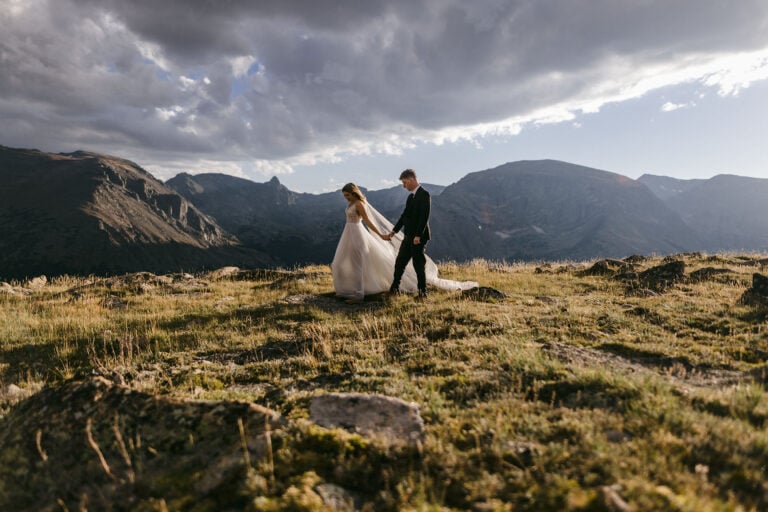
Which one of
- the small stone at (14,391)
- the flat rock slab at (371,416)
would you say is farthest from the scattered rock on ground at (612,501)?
the small stone at (14,391)

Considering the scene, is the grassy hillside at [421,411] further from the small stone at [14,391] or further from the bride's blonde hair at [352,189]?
the bride's blonde hair at [352,189]

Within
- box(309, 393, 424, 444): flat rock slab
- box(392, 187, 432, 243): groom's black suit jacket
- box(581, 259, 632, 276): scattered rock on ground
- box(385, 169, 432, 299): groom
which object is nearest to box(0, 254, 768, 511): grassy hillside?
box(309, 393, 424, 444): flat rock slab

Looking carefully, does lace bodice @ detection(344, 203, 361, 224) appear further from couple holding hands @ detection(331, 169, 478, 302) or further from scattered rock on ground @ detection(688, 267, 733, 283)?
scattered rock on ground @ detection(688, 267, 733, 283)

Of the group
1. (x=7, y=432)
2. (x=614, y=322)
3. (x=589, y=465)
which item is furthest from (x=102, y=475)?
(x=614, y=322)

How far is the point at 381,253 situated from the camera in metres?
14.6

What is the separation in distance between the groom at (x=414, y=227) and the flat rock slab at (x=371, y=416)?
8.47 m

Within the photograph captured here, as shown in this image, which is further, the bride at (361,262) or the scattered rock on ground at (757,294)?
the bride at (361,262)

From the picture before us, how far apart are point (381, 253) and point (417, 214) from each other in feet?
8.37

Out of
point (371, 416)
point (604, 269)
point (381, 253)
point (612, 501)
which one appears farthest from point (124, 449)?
point (604, 269)

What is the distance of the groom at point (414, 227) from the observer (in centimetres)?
1260

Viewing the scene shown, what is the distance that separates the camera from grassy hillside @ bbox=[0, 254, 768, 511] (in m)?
2.83

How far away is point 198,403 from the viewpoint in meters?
3.90

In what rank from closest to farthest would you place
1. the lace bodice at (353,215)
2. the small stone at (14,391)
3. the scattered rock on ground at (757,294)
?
the small stone at (14,391)
the scattered rock on ground at (757,294)
the lace bodice at (353,215)

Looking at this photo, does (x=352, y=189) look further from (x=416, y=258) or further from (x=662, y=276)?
(x=662, y=276)
